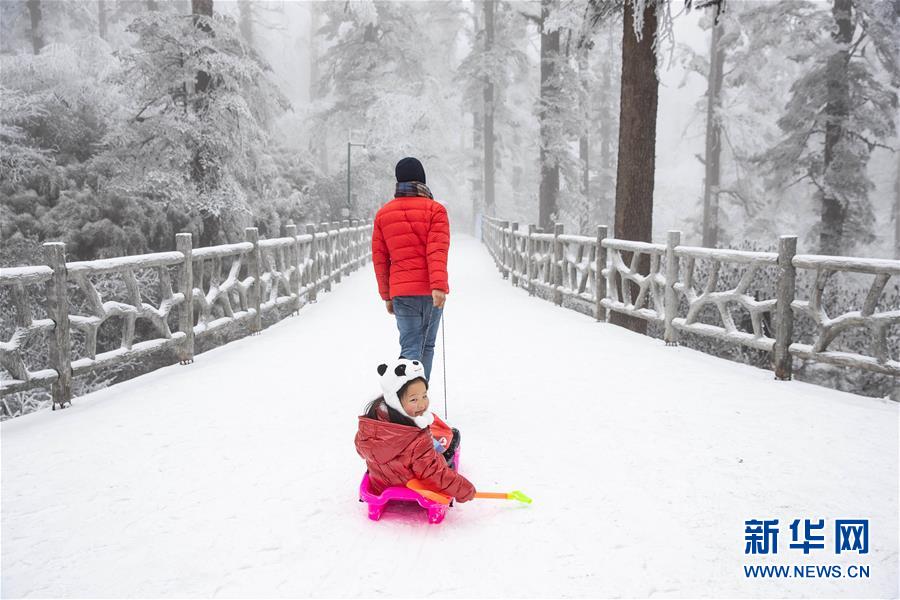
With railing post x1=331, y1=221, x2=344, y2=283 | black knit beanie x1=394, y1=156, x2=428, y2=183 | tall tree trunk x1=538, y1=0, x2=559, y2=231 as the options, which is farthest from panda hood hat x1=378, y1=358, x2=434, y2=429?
tall tree trunk x1=538, y1=0, x2=559, y2=231

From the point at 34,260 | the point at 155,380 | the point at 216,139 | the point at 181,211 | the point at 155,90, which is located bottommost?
the point at 155,380

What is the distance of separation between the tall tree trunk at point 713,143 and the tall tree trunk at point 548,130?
643 centimetres

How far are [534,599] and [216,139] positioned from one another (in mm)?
14051

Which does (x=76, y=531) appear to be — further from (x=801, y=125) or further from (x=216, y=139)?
(x=801, y=125)

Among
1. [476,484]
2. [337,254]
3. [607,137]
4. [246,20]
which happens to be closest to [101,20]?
[246,20]

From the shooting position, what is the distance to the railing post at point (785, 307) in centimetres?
652

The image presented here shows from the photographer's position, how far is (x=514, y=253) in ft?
55.5

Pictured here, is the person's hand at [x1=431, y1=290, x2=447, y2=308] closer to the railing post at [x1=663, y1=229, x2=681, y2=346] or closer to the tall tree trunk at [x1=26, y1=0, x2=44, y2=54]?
the railing post at [x1=663, y1=229, x2=681, y2=346]

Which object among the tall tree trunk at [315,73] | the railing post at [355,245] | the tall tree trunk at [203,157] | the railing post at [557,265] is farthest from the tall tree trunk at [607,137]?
the tall tree trunk at [203,157]

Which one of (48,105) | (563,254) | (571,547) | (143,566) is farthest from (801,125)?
(48,105)

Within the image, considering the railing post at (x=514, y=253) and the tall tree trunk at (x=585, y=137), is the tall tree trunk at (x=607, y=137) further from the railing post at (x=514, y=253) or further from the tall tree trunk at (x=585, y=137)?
the railing post at (x=514, y=253)

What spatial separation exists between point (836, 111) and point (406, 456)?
17504 mm

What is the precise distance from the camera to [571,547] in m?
3.19

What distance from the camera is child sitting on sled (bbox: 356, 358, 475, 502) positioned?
328cm
